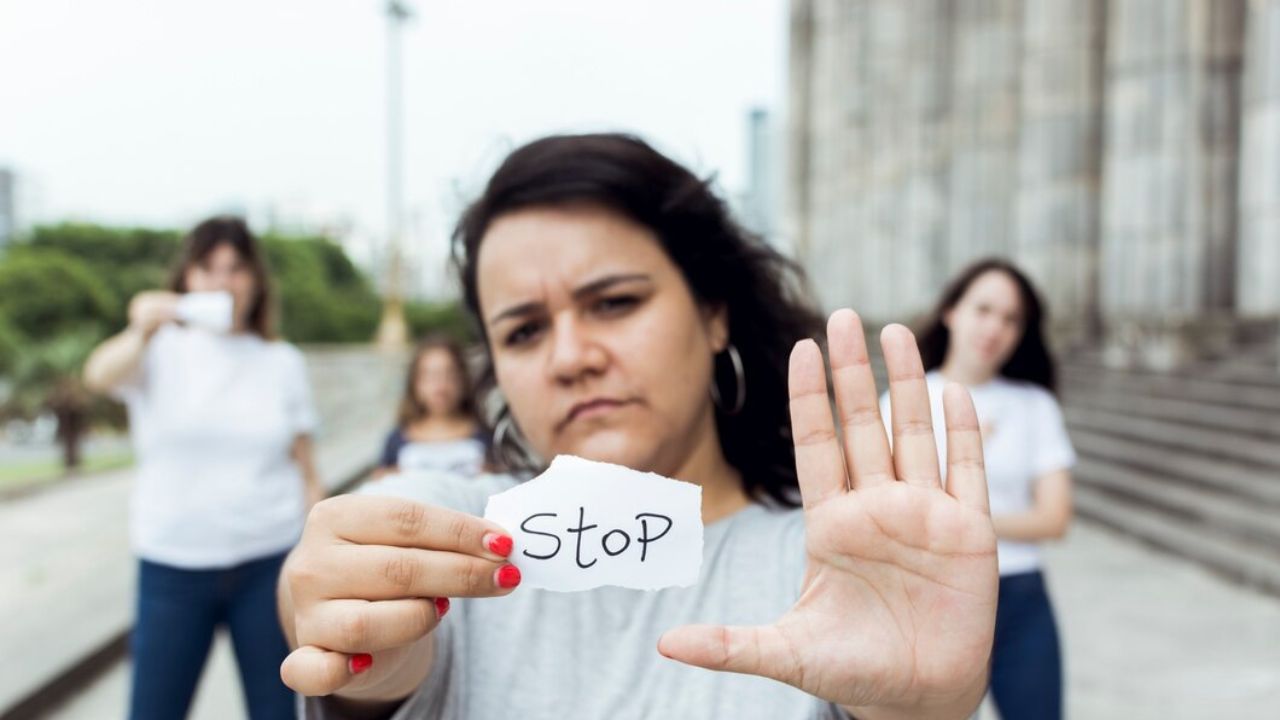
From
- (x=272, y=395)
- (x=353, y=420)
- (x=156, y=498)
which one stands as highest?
(x=272, y=395)

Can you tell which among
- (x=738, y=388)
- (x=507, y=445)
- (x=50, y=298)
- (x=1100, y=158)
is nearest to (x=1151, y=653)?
(x=738, y=388)

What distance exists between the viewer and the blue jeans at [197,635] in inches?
110

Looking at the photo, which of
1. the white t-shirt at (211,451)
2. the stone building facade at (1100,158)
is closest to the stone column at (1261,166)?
the stone building facade at (1100,158)

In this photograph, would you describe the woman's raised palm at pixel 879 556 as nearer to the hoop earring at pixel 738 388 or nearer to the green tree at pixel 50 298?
the hoop earring at pixel 738 388

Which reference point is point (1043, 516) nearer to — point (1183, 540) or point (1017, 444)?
point (1017, 444)

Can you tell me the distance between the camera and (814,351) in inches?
48.5

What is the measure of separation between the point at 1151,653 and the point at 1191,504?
9.00 feet

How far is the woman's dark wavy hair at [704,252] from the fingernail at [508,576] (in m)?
0.60

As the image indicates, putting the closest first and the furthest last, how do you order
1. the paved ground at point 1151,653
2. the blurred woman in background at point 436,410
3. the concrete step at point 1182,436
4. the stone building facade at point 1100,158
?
1. the paved ground at point 1151,653
2. the blurred woman in background at point 436,410
3. the concrete step at point 1182,436
4. the stone building facade at point 1100,158

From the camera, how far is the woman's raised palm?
1151 millimetres

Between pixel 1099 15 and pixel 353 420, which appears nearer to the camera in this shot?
pixel 1099 15

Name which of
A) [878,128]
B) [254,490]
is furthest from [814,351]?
[878,128]

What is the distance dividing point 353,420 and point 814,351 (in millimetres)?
20300

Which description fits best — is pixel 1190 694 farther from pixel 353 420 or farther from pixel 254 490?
pixel 353 420
